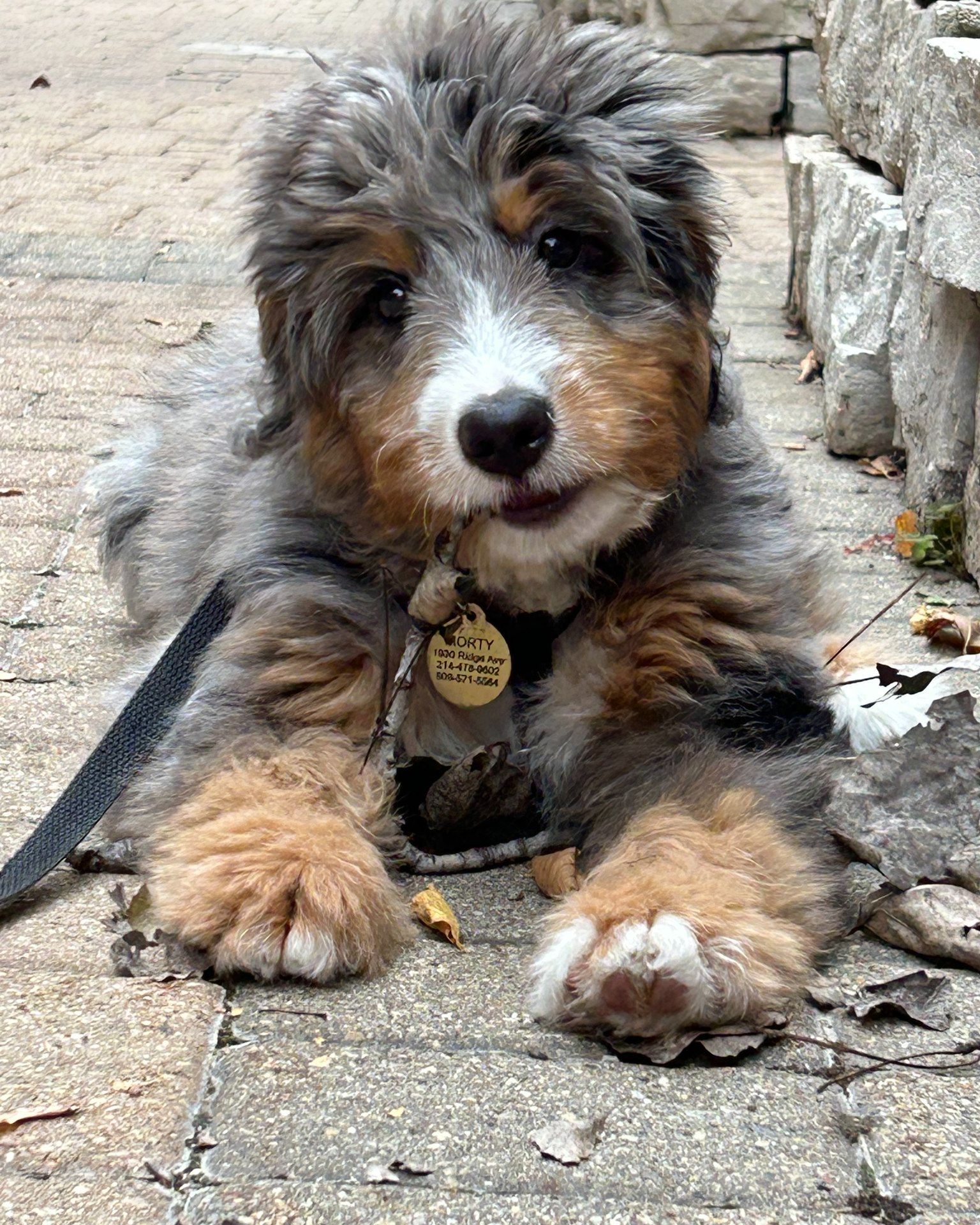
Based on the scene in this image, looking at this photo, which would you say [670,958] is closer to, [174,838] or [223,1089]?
[223,1089]

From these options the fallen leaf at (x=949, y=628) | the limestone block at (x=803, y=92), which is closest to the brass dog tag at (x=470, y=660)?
the fallen leaf at (x=949, y=628)

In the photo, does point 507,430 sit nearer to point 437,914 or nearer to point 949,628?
point 437,914

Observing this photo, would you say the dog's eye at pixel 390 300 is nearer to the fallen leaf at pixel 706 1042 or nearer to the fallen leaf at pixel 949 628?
the fallen leaf at pixel 706 1042

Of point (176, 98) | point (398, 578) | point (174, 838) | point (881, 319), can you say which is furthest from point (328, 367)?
point (176, 98)

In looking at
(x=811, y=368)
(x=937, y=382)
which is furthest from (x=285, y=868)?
(x=811, y=368)

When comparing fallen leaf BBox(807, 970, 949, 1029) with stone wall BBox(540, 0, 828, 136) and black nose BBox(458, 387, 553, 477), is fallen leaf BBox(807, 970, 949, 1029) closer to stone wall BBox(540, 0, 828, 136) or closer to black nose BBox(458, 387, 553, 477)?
black nose BBox(458, 387, 553, 477)

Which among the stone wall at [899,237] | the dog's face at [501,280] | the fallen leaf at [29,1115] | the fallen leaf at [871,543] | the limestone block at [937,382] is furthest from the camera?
the fallen leaf at [871,543]
